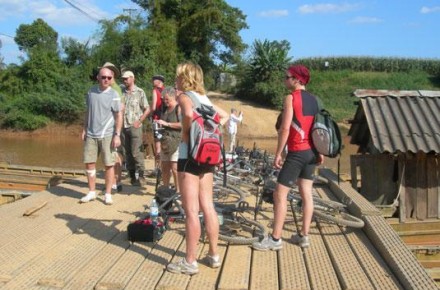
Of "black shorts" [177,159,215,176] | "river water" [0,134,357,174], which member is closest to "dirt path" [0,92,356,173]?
"river water" [0,134,357,174]

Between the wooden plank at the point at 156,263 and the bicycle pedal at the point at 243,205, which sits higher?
the bicycle pedal at the point at 243,205

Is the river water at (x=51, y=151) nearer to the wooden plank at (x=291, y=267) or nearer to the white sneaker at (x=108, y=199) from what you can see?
the white sneaker at (x=108, y=199)

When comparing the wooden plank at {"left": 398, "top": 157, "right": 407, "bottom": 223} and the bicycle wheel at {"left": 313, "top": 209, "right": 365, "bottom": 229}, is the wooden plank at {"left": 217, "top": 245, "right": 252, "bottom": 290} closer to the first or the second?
the bicycle wheel at {"left": 313, "top": 209, "right": 365, "bottom": 229}

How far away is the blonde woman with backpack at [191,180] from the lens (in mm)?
4559

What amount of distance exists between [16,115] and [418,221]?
32103 millimetres

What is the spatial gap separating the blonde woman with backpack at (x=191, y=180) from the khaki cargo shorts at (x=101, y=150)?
2.90 m

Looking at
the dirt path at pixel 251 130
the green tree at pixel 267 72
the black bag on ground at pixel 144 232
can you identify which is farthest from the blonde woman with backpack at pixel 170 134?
the green tree at pixel 267 72

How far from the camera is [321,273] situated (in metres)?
4.88

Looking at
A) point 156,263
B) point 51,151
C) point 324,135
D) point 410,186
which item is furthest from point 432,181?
point 51,151

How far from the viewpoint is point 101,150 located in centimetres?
735

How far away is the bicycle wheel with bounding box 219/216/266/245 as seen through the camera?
5.56 m

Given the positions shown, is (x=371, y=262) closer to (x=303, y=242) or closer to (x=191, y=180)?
(x=303, y=242)

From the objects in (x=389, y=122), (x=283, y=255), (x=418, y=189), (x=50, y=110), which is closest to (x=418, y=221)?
(x=418, y=189)

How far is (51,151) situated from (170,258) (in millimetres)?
24221
